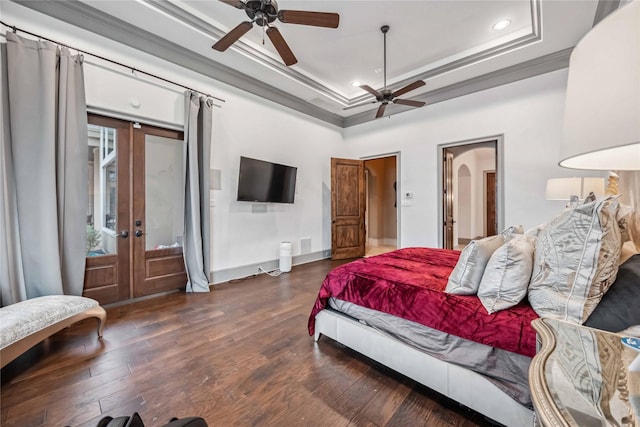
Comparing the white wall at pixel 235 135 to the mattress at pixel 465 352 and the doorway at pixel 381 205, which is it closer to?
the doorway at pixel 381 205

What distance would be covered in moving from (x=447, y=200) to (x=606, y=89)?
449 cm

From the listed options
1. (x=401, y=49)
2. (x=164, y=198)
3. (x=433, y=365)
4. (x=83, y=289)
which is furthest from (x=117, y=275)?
(x=401, y=49)

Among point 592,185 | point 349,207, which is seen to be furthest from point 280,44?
point 349,207

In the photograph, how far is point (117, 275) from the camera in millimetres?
3078

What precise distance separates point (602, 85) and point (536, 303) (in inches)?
47.5

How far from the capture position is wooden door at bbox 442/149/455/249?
15.1 feet

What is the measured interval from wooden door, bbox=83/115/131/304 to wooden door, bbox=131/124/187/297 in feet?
0.31

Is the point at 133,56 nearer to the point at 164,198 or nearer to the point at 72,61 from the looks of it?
the point at 72,61

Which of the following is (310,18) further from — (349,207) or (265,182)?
(349,207)

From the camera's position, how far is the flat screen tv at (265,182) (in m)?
4.06

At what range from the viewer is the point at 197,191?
3.49 m

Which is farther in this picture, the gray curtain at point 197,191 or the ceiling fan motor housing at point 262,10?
the gray curtain at point 197,191

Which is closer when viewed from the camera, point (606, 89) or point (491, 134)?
point (606, 89)

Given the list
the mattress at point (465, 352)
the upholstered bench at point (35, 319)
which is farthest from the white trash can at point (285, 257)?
the mattress at point (465, 352)
